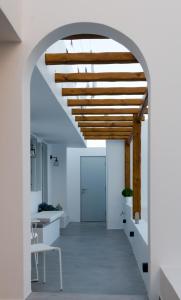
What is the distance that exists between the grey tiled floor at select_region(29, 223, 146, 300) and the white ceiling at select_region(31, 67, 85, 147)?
235 centimetres

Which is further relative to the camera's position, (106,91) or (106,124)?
(106,124)

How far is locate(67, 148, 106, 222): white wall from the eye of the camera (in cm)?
1509

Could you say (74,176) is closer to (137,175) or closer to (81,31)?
(137,175)

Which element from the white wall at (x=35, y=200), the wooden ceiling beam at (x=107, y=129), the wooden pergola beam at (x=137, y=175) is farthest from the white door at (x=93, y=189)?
the wooden pergola beam at (x=137, y=175)

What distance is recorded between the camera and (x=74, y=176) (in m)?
15.3

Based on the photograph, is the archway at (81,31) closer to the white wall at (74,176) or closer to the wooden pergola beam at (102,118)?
the wooden pergola beam at (102,118)

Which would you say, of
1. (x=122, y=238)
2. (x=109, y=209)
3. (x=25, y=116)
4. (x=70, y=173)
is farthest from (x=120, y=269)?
(x=70, y=173)

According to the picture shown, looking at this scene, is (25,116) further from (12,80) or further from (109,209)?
(109,209)

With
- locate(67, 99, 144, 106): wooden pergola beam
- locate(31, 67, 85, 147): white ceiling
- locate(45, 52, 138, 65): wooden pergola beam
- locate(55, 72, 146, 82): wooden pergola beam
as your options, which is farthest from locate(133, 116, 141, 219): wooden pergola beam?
locate(45, 52, 138, 65): wooden pergola beam

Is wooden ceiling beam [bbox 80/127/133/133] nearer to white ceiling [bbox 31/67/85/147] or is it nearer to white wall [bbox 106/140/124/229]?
white ceiling [bbox 31/67/85/147]

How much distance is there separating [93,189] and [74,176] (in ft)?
2.60

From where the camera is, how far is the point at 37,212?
10562 mm

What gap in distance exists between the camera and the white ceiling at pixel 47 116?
5.18 metres

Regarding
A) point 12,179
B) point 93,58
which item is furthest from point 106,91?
point 12,179
